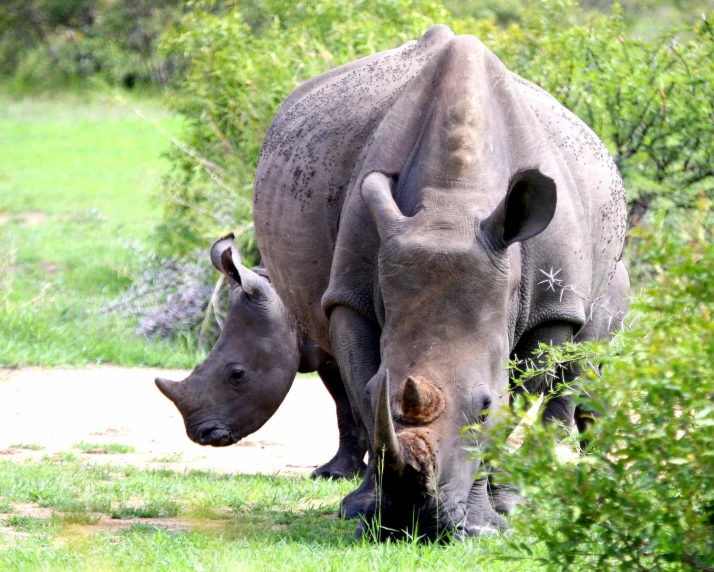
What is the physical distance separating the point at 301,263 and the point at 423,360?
1.69 m

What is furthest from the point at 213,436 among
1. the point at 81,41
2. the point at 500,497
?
the point at 81,41

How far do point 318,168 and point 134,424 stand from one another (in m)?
3.61

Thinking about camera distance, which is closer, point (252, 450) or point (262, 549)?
point (262, 549)

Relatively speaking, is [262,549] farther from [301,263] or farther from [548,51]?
[548,51]

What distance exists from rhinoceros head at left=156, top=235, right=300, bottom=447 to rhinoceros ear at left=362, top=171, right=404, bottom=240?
9.22 feet

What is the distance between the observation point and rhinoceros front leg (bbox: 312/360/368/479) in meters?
7.57

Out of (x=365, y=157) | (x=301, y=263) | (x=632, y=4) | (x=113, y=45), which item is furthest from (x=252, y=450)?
(x=632, y=4)

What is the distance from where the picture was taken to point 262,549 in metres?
4.71

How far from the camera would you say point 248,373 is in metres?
7.90

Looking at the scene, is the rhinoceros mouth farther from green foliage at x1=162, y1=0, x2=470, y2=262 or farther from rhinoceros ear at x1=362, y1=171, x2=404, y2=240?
green foliage at x1=162, y1=0, x2=470, y2=262

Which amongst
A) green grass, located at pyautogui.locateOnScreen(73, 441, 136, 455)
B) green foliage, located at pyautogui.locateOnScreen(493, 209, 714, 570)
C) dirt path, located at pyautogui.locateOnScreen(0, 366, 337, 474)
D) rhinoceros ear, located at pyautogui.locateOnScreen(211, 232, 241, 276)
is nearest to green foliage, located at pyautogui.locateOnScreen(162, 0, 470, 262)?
dirt path, located at pyautogui.locateOnScreen(0, 366, 337, 474)

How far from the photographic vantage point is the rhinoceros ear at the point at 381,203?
195 inches

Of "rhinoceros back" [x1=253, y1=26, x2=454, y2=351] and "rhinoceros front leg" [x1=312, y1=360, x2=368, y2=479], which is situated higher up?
"rhinoceros back" [x1=253, y1=26, x2=454, y2=351]

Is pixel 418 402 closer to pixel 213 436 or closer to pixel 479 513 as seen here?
pixel 479 513
